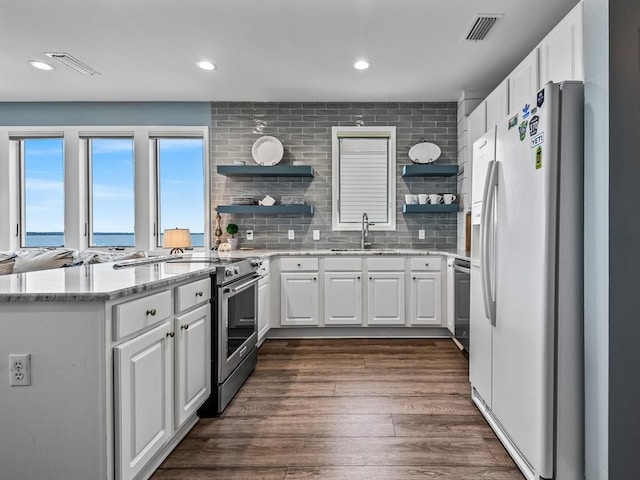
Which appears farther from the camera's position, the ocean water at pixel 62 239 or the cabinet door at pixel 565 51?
the ocean water at pixel 62 239

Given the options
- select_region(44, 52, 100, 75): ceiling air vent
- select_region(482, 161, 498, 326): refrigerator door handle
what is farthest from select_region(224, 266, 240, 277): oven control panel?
select_region(44, 52, 100, 75): ceiling air vent

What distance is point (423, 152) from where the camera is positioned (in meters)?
4.38

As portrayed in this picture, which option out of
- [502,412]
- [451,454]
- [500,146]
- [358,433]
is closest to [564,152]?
[500,146]

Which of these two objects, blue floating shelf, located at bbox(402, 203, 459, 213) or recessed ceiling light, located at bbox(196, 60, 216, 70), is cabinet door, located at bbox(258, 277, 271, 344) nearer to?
blue floating shelf, located at bbox(402, 203, 459, 213)

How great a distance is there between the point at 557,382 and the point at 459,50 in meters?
2.72

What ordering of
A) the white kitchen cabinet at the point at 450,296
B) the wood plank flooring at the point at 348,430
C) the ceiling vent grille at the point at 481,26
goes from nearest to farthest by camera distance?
the wood plank flooring at the point at 348,430 → the ceiling vent grille at the point at 481,26 → the white kitchen cabinet at the point at 450,296

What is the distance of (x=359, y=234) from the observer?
451cm

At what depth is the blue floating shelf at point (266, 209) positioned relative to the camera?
13.9 ft

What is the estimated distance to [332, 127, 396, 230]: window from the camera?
14.6ft

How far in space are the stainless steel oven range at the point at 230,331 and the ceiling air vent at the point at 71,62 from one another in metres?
2.42

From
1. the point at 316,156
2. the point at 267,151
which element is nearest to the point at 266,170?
the point at 267,151

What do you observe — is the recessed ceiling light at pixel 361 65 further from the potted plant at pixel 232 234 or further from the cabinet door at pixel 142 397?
the cabinet door at pixel 142 397

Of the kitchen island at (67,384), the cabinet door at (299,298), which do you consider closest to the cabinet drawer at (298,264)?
the cabinet door at (299,298)

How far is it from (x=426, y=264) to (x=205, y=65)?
281cm
